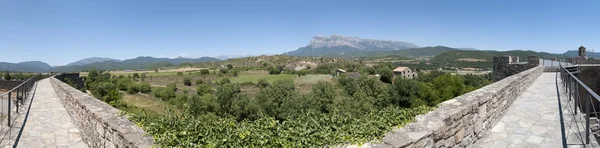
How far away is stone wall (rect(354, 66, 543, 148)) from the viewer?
3764 millimetres

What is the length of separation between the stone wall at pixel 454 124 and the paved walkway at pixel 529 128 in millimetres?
199

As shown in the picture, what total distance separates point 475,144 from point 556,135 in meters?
1.49

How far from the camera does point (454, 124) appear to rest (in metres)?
4.68

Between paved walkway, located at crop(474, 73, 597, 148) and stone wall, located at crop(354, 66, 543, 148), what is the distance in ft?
0.65

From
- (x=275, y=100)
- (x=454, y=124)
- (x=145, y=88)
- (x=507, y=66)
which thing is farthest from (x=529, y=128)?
(x=145, y=88)

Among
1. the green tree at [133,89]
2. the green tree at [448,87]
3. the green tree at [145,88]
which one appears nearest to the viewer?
the green tree at [448,87]

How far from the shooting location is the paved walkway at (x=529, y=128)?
5.30 m

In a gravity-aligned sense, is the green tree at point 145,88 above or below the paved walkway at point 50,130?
below

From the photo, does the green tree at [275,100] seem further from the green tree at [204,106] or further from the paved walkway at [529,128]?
the paved walkway at [529,128]

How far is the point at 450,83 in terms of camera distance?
100ft

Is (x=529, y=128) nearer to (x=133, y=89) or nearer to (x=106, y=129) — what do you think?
(x=106, y=129)

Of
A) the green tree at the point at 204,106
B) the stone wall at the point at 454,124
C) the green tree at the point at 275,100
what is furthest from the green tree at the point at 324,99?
the stone wall at the point at 454,124

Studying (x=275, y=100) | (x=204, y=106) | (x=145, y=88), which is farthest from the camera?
(x=145, y=88)

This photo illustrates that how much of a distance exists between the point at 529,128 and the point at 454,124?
108 inches
